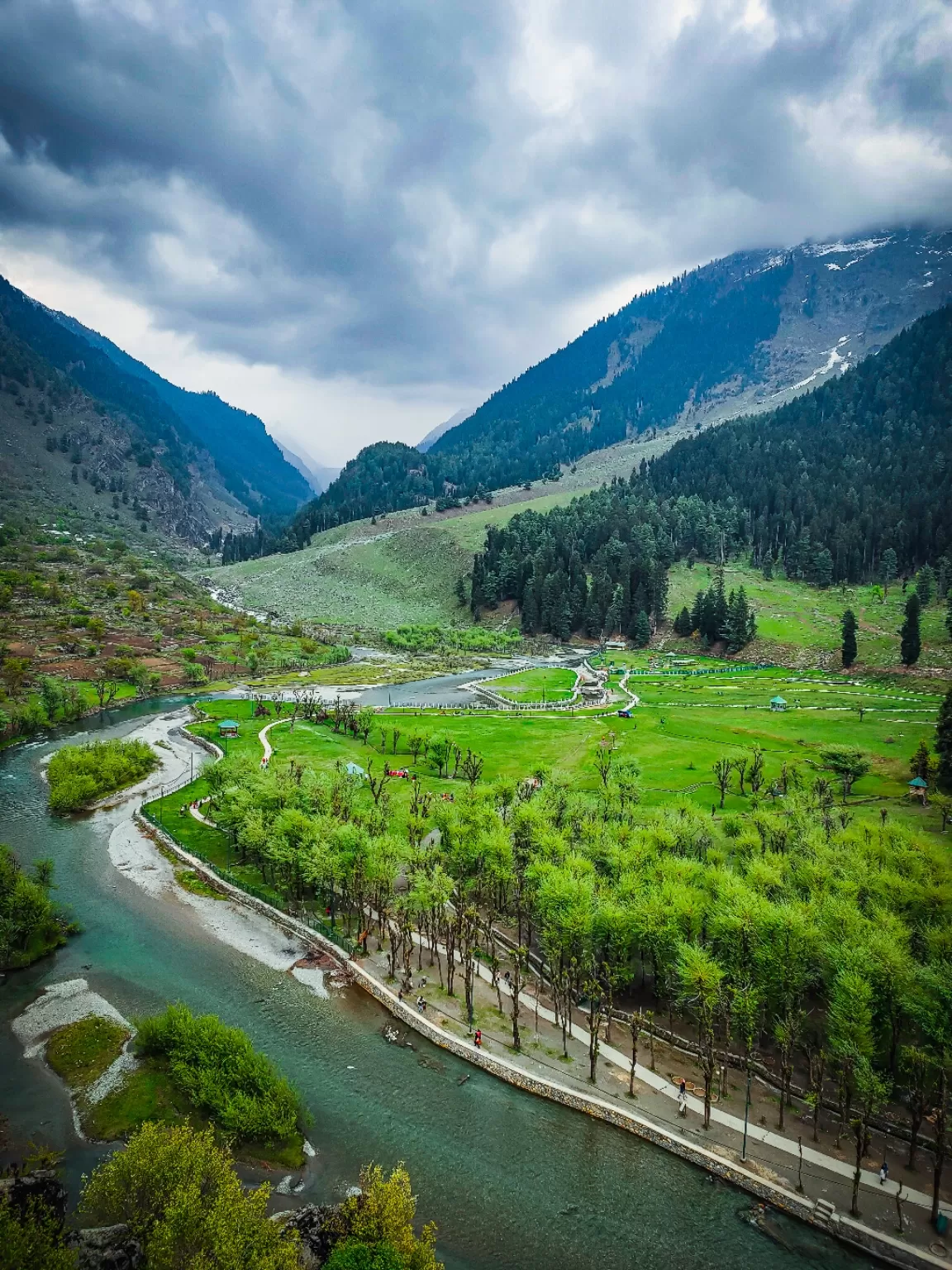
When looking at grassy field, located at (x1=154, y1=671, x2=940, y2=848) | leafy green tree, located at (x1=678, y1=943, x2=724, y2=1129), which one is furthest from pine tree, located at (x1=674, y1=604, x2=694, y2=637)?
leafy green tree, located at (x1=678, y1=943, x2=724, y2=1129)

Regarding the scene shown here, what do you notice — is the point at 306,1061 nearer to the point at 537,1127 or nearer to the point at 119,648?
the point at 537,1127

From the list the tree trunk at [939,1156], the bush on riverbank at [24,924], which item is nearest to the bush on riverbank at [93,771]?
the bush on riverbank at [24,924]

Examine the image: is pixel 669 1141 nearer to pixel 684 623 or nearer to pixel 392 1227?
pixel 392 1227

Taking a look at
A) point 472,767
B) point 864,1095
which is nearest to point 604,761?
point 472,767

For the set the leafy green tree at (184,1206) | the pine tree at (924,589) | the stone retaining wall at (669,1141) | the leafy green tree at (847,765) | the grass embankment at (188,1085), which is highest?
the pine tree at (924,589)

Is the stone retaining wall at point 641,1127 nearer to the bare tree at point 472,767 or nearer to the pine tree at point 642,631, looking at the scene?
the bare tree at point 472,767

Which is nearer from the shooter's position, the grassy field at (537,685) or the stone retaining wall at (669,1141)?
the stone retaining wall at (669,1141)

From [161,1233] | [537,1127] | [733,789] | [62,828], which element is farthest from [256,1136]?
[733,789]
